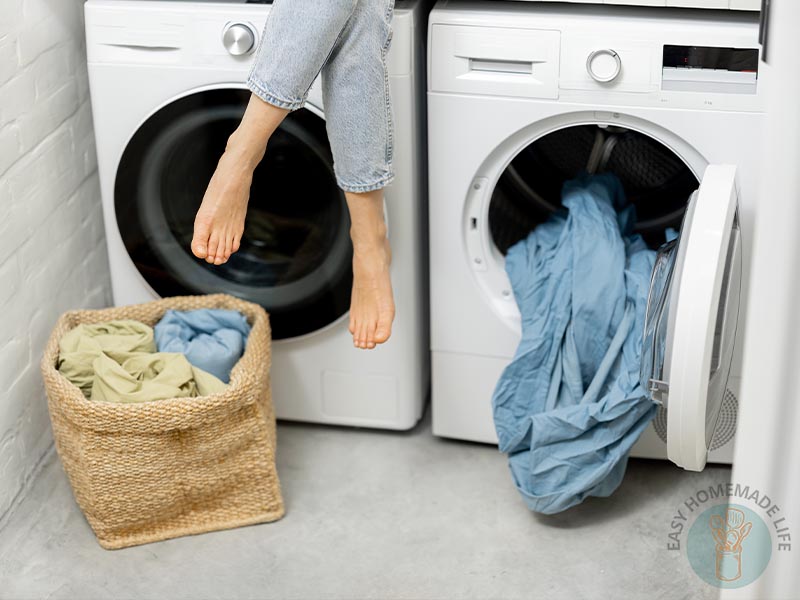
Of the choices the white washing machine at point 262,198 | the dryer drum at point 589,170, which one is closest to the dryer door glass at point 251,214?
the white washing machine at point 262,198

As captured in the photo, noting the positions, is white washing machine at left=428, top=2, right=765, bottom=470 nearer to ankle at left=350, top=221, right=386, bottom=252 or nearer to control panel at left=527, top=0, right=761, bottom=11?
control panel at left=527, top=0, right=761, bottom=11

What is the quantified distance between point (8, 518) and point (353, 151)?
0.92 metres

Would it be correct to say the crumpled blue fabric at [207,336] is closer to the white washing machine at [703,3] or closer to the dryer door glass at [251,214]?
the dryer door glass at [251,214]

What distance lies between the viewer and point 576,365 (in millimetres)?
1786

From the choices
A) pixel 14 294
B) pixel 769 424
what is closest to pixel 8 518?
pixel 14 294

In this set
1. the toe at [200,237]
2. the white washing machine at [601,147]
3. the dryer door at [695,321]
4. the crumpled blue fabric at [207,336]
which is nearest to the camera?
the dryer door at [695,321]

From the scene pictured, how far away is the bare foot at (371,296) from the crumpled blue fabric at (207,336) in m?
0.22

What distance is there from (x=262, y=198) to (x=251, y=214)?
0.04 m

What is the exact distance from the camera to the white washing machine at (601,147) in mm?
1529

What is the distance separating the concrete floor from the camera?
172 centimetres

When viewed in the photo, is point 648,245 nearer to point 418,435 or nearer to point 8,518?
point 418,435

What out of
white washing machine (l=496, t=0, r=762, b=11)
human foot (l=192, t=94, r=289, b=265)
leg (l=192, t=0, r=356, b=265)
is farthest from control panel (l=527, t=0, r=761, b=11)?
human foot (l=192, t=94, r=289, b=265)

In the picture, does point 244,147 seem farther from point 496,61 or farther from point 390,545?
point 390,545

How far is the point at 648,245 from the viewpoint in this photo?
204 cm
